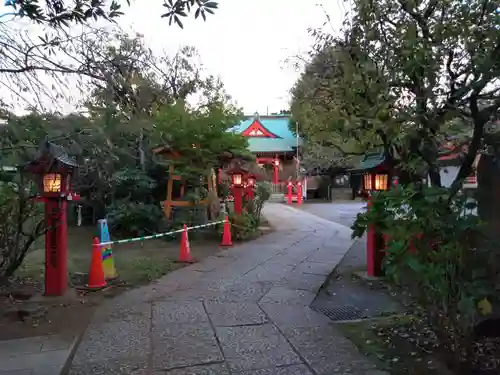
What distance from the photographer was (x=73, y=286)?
6.86 meters

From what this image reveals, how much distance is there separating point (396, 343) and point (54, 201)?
15.7 ft

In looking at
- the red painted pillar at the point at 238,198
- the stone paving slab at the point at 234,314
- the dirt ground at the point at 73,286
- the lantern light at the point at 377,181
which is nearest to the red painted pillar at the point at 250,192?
the red painted pillar at the point at 238,198

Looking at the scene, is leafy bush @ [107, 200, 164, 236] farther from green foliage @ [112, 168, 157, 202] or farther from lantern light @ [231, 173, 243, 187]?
lantern light @ [231, 173, 243, 187]

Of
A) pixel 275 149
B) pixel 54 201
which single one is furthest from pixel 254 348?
pixel 275 149

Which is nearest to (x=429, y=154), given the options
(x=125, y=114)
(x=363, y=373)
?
(x=363, y=373)

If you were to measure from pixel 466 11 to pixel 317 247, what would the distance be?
7.33 meters

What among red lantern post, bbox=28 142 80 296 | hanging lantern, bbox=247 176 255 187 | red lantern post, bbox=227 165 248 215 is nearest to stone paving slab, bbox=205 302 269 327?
red lantern post, bbox=28 142 80 296

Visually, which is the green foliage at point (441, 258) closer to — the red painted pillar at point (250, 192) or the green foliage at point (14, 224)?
the green foliage at point (14, 224)

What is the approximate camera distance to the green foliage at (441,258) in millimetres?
3111

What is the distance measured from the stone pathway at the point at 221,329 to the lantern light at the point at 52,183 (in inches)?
68.6

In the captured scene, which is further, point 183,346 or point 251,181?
point 251,181

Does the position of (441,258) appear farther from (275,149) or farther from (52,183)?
(275,149)

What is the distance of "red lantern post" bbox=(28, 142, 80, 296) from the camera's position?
6.16 metres

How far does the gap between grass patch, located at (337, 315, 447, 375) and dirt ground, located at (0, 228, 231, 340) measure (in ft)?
10.0
